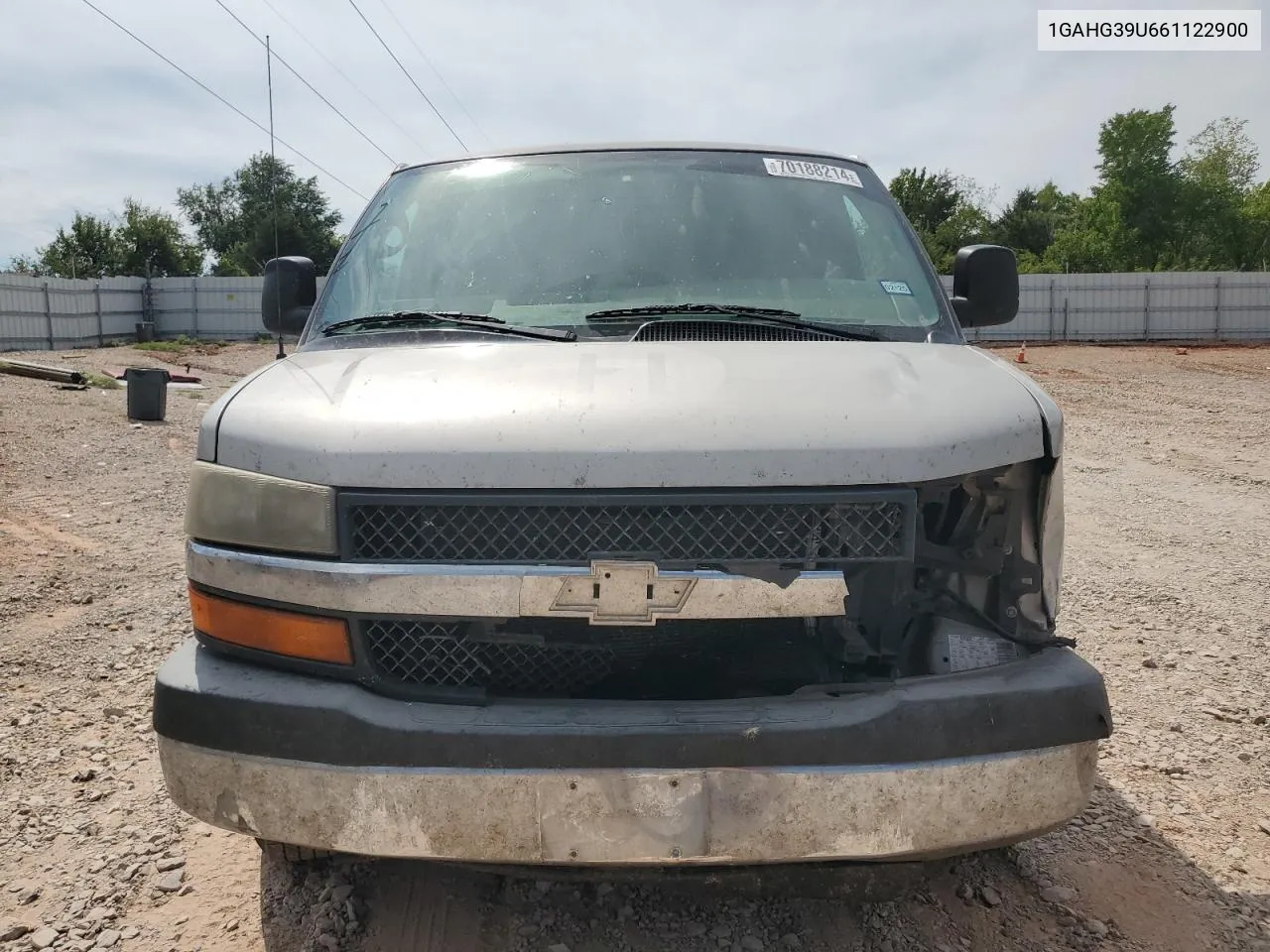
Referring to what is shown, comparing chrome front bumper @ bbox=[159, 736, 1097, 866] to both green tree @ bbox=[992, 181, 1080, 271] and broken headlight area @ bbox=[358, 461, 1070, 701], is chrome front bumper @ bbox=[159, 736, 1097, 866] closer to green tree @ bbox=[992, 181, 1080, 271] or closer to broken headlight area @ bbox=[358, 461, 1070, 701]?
broken headlight area @ bbox=[358, 461, 1070, 701]

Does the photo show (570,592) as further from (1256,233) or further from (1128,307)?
(1256,233)

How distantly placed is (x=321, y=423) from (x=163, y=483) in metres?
7.07

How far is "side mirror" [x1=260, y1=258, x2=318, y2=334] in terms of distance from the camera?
11.1 ft

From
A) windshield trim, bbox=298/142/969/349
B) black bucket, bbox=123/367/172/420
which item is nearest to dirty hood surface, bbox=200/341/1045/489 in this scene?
windshield trim, bbox=298/142/969/349

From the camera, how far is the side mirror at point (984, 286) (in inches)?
133

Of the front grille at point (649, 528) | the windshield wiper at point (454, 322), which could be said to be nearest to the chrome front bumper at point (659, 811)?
the front grille at point (649, 528)

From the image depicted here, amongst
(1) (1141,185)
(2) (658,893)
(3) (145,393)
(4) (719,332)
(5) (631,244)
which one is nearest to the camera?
(2) (658,893)

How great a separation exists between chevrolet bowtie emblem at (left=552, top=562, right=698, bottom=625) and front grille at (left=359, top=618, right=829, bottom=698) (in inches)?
6.9

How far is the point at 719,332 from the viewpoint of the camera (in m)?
2.62

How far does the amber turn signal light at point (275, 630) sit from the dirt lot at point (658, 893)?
78 centimetres

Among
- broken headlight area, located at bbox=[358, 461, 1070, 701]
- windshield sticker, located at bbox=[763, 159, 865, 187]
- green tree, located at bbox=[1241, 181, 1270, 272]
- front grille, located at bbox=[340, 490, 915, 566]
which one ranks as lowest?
broken headlight area, located at bbox=[358, 461, 1070, 701]

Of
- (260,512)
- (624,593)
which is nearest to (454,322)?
(260,512)

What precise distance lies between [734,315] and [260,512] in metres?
1.35

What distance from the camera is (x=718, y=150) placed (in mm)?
3359
